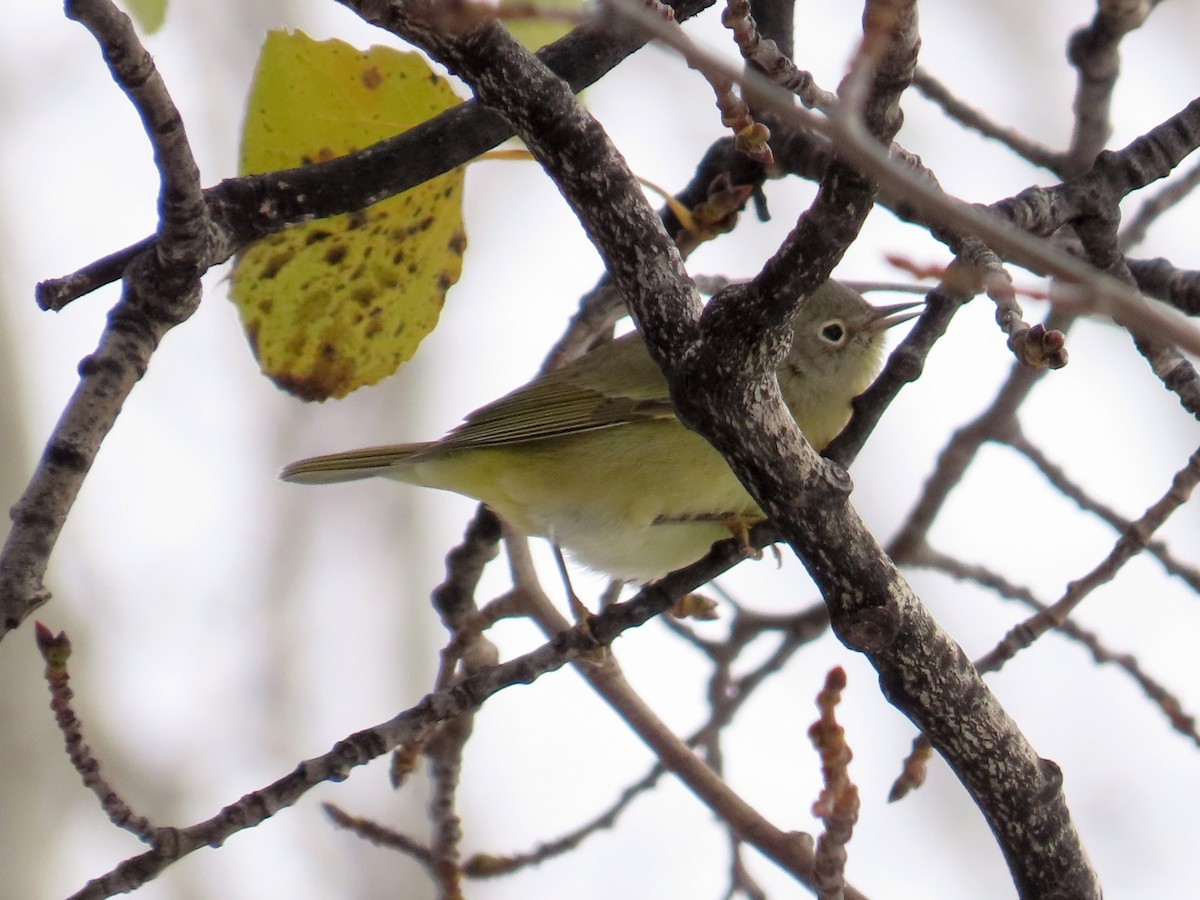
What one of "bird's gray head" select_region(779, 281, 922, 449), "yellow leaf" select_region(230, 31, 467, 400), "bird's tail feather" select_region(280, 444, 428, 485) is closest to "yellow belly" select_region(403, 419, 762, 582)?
"bird's tail feather" select_region(280, 444, 428, 485)

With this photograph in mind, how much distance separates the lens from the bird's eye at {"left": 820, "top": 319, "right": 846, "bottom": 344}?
4.15 metres

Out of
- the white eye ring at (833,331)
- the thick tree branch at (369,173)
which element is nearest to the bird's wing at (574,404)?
the white eye ring at (833,331)

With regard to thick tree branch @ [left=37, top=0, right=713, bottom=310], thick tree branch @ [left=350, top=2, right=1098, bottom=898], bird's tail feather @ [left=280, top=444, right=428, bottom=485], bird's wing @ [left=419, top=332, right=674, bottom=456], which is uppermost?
bird's wing @ [left=419, top=332, right=674, bottom=456]

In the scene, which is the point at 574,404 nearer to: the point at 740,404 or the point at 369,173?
the point at 369,173

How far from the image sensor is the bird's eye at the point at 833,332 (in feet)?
13.6

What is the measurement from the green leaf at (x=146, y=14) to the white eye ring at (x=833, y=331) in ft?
7.61

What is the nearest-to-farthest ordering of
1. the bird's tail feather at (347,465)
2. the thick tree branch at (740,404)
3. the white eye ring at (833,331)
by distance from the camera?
the thick tree branch at (740,404)
the white eye ring at (833,331)
the bird's tail feather at (347,465)

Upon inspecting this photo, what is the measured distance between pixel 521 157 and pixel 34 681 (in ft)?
17.1

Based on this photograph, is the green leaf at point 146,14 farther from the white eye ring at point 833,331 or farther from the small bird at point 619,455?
the white eye ring at point 833,331

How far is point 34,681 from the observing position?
688cm

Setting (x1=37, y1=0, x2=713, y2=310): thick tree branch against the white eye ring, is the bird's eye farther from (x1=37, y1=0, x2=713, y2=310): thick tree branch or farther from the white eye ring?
(x1=37, y1=0, x2=713, y2=310): thick tree branch

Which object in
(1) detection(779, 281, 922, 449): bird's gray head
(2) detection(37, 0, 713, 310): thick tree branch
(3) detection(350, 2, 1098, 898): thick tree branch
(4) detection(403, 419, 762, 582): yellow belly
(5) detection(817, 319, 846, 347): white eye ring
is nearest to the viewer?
(3) detection(350, 2, 1098, 898): thick tree branch

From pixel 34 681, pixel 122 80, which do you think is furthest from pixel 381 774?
pixel 122 80

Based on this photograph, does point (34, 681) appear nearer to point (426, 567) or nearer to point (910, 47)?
point (426, 567)
